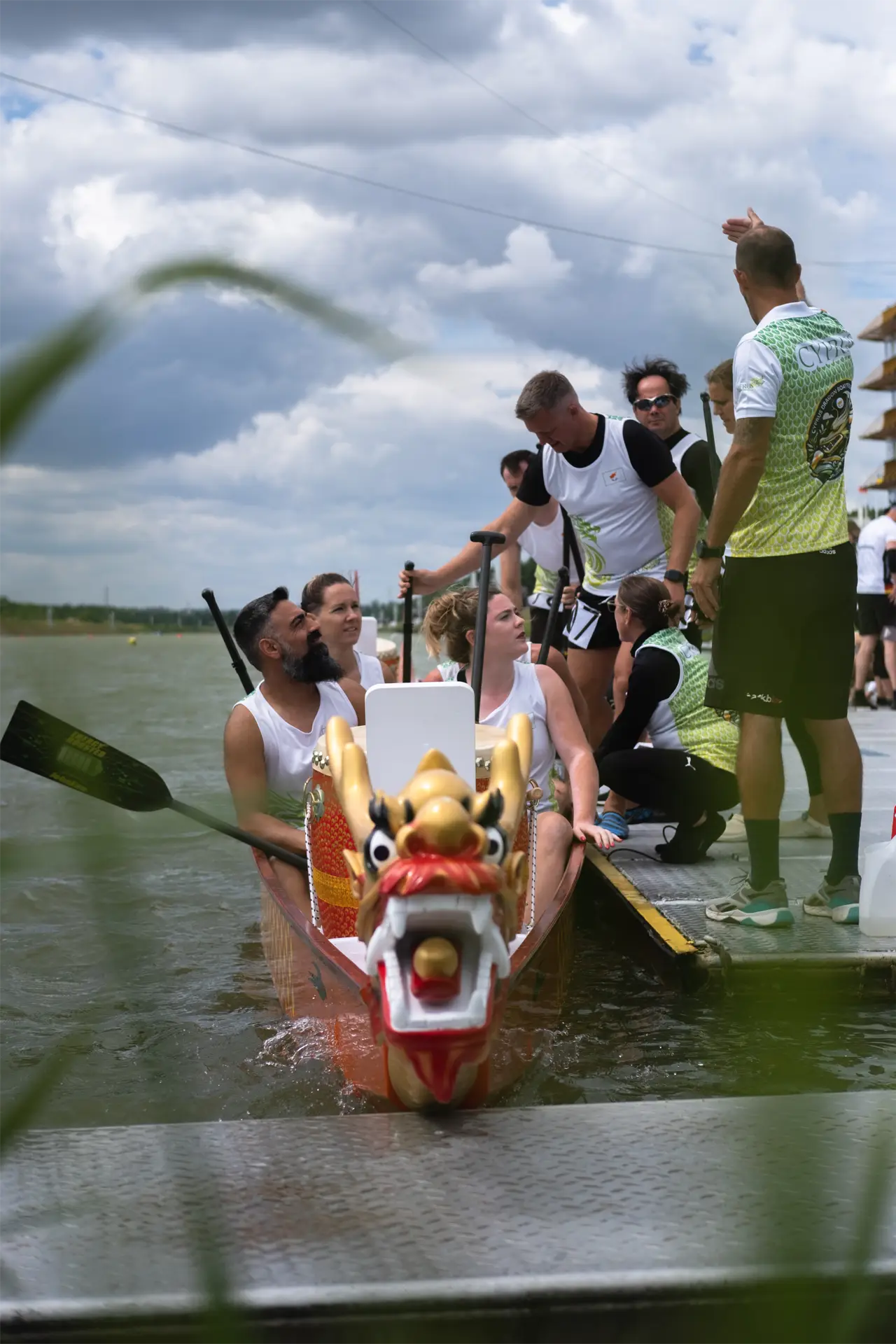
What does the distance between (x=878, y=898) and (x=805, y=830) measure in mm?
1879

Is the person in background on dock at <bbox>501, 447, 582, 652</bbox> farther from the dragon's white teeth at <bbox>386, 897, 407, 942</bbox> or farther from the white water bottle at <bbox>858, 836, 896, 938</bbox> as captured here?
the dragon's white teeth at <bbox>386, 897, 407, 942</bbox>

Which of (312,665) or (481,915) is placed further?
(312,665)

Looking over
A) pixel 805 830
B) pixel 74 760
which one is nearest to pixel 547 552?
pixel 805 830

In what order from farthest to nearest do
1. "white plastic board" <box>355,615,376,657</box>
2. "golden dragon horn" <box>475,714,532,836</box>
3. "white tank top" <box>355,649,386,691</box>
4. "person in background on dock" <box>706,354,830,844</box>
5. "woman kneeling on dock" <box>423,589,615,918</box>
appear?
"white plastic board" <box>355,615,376,657</box>
"white tank top" <box>355,649,386,691</box>
"person in background on dock" <box>706,354,830,844</box>
"woman kneeling on dock" <box>423,589,615,918</box>
"golden dragon horn" <box>475,714,532,836</box>

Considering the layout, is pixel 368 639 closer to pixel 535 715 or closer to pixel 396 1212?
pixel 535 715

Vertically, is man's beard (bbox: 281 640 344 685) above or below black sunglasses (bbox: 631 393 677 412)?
below

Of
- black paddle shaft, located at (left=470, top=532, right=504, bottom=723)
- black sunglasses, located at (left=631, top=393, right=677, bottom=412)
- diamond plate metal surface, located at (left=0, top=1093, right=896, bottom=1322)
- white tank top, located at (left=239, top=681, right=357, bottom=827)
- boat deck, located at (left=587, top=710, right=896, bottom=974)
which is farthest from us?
black sunglasses, located at (left=631, top=393, right=677, bottom=412)

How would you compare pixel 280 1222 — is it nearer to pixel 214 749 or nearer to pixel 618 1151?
pixel 618 1151

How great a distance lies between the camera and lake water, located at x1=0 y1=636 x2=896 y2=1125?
1.32 ft

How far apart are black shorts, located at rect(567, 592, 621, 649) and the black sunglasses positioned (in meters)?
0.93

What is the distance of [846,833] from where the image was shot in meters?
4.38

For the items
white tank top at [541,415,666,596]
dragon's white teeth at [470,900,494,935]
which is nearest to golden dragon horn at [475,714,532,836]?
dragon's white teeth at [470,900,494,935]

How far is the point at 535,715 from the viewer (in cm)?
487

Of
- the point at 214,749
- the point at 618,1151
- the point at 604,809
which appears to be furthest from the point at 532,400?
the point at 214,749
